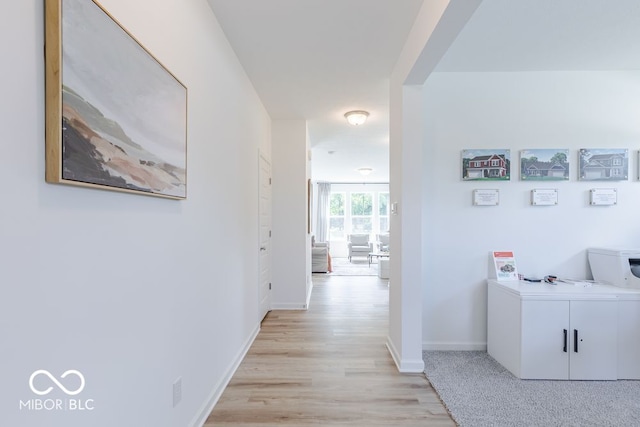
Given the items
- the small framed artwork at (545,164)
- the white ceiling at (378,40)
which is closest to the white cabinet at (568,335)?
the small framed artwork at (545,164)

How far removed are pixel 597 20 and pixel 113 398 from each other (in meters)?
3.54

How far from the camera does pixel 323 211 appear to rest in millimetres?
10039

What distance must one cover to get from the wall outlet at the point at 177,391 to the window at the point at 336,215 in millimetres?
8807

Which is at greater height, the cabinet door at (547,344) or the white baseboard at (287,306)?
the cabinet door at (547,344)

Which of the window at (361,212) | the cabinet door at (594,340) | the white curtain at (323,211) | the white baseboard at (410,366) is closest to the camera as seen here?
the cabinet door at (594,340)

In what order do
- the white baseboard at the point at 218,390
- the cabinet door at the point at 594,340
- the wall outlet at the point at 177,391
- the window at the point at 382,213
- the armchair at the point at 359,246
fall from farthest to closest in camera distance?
the window at the point at 382,213 → the armchair at the point at 359,246 → the cabinet door at the point at 594,340 → the white baseboard at the point at 218,390 → the wall outlet at the point at 177,391

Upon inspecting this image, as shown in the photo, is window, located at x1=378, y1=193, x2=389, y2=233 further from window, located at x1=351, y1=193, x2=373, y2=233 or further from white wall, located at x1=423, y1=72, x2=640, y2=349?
white wall, located at x1=423, y1=72, x2=640, y2=349

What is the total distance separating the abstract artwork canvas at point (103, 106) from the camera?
2.61 feet

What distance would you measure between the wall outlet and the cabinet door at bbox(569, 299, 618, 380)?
277 cm

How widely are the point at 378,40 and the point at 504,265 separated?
2.24m

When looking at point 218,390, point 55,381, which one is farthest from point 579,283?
point 55,381

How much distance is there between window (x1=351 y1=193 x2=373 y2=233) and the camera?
1028 centimetres

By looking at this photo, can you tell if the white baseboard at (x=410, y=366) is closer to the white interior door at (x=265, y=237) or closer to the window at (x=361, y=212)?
the white interior door at (x=265, y=237)

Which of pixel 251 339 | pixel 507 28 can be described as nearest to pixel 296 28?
pixel 507 28
